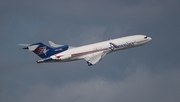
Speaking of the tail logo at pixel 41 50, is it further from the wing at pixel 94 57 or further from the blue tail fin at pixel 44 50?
the wing at pixel 94 57

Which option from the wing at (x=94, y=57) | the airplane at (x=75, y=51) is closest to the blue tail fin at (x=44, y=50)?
the airplane at (x=75, y=51)

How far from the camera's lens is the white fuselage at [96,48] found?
147125 mm

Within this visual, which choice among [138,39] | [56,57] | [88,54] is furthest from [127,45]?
[56,57]

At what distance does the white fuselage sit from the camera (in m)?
147

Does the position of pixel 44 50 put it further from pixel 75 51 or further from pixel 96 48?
pixel 96 48

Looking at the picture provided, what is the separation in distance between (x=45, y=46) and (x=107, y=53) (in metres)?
21.2

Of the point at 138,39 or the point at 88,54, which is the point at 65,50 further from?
the point at 138,39

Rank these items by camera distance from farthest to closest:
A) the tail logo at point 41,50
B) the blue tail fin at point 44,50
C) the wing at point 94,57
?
the tail logo at point 41,50
the blue tail fin at point 44,50
the wing at point 94,57

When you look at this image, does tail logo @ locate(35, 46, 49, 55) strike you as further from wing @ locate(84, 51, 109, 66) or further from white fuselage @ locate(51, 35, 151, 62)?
wing @ locate(84, 51, 109, 66)

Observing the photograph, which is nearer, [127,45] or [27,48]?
[27,48]

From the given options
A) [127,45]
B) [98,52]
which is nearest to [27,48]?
[98,52]

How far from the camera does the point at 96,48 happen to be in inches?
5861

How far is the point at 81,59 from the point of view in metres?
149

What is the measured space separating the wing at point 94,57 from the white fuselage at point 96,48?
85 cm
